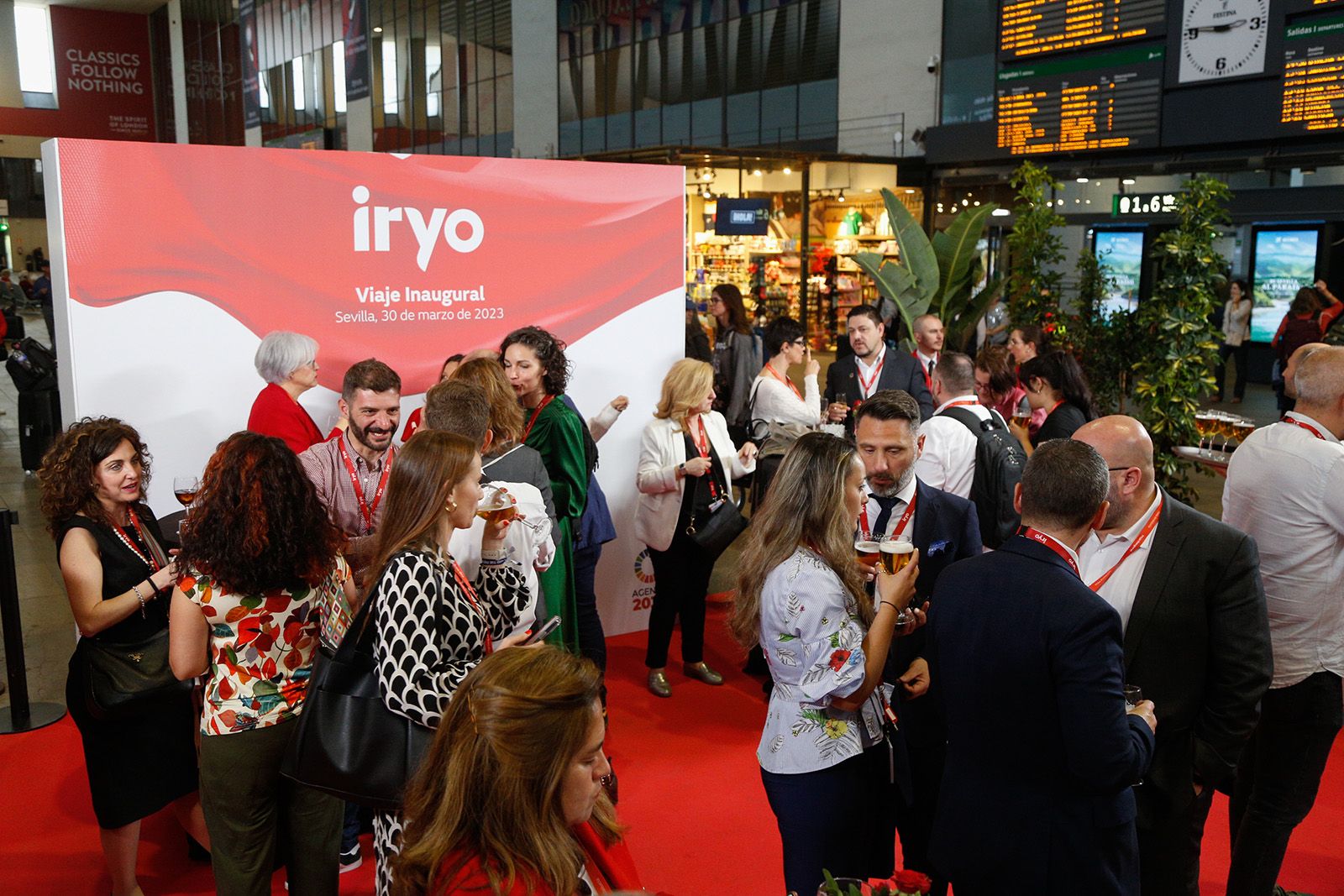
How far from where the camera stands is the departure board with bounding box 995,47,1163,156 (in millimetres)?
10555

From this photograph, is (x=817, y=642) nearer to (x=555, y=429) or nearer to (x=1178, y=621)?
(x=1178, y=621)

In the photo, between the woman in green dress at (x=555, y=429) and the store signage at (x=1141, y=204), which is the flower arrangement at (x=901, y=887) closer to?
the woman in green dress at (x=555, y=429)

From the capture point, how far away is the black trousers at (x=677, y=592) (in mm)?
5066

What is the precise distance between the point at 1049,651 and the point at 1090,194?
11877 millimetres

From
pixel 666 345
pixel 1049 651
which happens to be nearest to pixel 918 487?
pixel 1049 651

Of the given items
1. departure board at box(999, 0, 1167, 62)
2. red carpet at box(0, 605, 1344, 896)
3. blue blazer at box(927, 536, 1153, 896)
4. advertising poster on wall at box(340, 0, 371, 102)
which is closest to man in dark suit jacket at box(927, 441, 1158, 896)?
blue blazer at box(927, 536, 1153, 896)

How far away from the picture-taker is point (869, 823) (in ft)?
8.80

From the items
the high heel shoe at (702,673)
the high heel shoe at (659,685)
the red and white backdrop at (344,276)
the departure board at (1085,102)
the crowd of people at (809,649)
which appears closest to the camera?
the crowd of people at (809,649)

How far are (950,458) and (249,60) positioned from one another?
95.3 feet

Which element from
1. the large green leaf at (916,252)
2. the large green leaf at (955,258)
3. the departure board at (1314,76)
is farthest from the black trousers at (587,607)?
the departure board at (1314,76)

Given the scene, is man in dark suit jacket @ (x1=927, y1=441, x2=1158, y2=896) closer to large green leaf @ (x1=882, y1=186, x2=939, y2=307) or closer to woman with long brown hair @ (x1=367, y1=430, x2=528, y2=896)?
woman with long brown hair @ (x1=367, y1=430, x2=528, y2=896)

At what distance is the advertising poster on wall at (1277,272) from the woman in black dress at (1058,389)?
9780 millimetres

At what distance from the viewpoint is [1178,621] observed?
7.75 ft

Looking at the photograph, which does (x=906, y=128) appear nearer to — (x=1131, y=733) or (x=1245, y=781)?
(x=1245, y=781)
